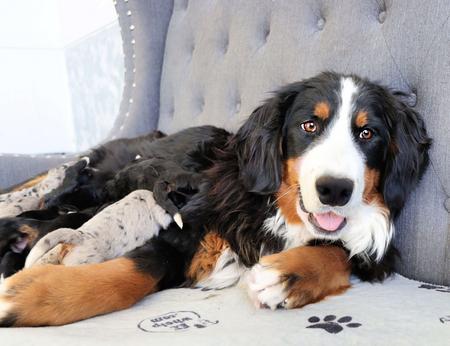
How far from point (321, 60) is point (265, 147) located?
0.51 meters

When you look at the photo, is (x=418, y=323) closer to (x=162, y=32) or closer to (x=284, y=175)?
(x=284, y=175)

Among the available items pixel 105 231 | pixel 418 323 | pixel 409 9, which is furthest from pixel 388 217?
pixel 105 231

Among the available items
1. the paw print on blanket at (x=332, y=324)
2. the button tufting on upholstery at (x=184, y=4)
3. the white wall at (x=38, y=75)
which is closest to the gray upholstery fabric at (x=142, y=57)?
the button tufting on upholstery at (x=184, y=4)

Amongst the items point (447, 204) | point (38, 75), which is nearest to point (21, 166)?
point (447, 204)

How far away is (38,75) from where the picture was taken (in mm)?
4863

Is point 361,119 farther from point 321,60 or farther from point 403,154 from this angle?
point 321,60

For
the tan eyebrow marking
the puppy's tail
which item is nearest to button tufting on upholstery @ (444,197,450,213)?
the tan eyebrow marking

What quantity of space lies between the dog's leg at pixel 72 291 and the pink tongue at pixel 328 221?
0.49 m

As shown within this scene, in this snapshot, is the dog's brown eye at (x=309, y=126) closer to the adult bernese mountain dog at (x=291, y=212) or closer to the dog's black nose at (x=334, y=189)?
the adult bernese mountain dog at (x=291, y=212)

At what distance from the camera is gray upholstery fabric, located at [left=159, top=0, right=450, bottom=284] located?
4.51ft

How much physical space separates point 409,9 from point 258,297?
1010mm

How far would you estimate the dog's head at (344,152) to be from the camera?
1.32 m

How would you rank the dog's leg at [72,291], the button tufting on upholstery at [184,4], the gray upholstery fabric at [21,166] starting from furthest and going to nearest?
the button tufting on upholstery at [184,4], the gray upholstery fabric at [21,166], the dog's leg at [72,291]

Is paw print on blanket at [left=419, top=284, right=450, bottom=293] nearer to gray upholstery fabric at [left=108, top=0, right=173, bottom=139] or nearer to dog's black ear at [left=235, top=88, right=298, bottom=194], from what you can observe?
dog's black ear at [left=235, top=88, right=298, bottom=194]
